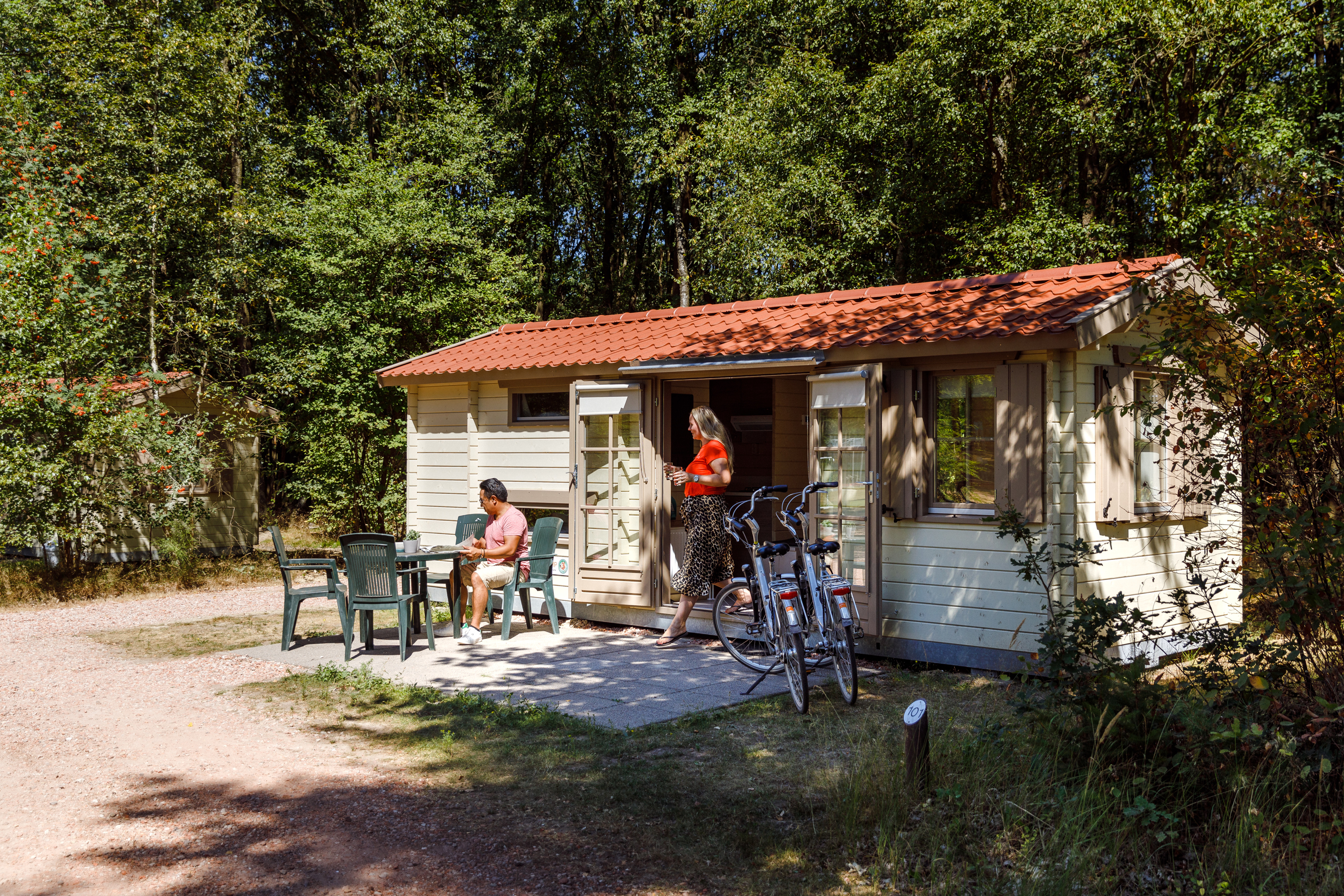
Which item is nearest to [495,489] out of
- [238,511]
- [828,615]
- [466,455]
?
[466,455]

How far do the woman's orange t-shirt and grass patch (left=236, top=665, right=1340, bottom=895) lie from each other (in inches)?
92.2

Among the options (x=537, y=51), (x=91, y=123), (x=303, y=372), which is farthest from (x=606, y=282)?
(x=91, y=123)

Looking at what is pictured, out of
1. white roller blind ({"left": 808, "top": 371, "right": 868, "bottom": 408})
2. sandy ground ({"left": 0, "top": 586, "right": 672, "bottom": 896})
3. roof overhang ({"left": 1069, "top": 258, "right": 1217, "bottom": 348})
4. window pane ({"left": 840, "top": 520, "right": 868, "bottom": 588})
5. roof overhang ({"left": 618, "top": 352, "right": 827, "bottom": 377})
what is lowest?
sandy ground ({"left": 0, "top": 586, "right": 672, "bottom": 896})

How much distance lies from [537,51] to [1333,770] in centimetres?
2038

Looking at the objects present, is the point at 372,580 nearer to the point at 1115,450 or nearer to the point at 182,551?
the point at 1115,450

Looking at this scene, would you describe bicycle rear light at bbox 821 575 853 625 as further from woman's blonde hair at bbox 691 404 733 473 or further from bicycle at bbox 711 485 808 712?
woman's blonde hair at bbox 691 404 733 473

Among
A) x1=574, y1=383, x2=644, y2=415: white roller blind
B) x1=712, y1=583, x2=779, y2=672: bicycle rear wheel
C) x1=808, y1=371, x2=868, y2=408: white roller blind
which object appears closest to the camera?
x1=712, y1=583, x2=779, y2=672: bicycle rear wheel

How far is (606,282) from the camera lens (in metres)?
25.0

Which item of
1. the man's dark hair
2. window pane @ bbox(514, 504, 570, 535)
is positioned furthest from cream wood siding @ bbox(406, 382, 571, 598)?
the man's dark hair

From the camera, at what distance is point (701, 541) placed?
8016 millimetres

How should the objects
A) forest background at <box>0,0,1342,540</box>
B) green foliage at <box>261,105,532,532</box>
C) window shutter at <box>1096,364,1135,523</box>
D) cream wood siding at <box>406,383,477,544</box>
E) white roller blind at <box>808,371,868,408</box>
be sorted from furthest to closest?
green foliage at <box>261,105,532,532</box> → forest background at <box>0,0,1342,540</box> → cream wood siding at <box>406,383,477,544</box> → white roller blind at <box>808,371,868,408</box> → window shutter at <box>1096,364,1135,523</box>

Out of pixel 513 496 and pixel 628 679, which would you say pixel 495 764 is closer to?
pixel 628 679

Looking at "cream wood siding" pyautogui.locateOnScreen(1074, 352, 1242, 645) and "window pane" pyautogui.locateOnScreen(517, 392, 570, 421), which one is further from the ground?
"window pane" pyautogui.locateOnScreen(517, 392, 570, 421)

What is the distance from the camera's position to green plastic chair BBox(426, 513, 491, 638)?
8711mm
